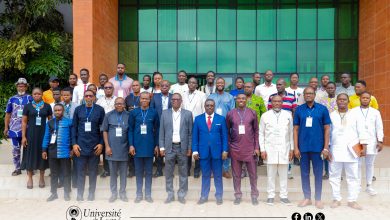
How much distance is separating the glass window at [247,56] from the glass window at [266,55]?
0.22 m

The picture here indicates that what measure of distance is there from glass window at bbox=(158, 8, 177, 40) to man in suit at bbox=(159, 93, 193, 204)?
32.6ft

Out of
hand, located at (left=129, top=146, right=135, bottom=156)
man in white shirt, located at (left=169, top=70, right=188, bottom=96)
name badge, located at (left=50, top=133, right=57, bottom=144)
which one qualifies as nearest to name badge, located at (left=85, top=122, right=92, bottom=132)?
name badge, located at (left=50, top=133, right=57, bottom=144)

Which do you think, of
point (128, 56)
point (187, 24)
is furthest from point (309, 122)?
point (128, 56)

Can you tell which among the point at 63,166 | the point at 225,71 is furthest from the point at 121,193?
the point at 225,71

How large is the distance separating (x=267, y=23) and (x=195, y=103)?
9439 millimetres

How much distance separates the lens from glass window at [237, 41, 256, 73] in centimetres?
1577

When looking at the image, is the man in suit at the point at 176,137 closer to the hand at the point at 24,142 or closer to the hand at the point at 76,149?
the hand at the point at 76,149

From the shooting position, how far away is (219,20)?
51.9 ft

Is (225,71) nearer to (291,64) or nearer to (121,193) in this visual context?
(291,64)

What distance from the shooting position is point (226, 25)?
15.8 metres

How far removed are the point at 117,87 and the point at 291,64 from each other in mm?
9628

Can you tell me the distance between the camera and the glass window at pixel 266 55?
15703 millimetres

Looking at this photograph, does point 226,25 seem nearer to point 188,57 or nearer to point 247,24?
point 247,24

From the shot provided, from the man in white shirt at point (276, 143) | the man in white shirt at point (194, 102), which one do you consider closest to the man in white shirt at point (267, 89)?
the man in white shirt at point (194, 102)
